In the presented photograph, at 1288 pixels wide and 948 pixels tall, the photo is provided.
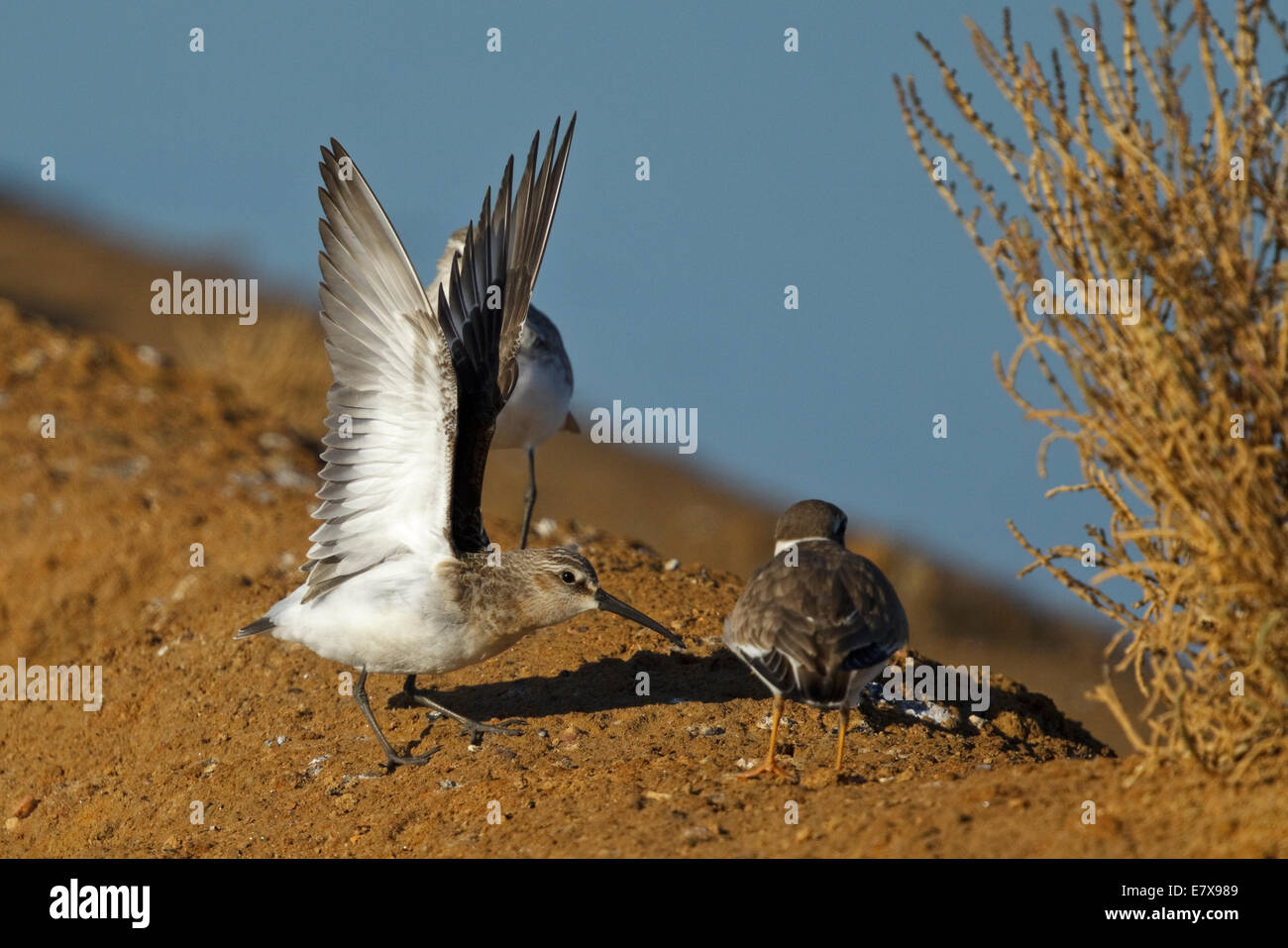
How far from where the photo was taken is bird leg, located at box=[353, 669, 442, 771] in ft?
21.4

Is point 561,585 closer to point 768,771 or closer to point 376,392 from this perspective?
point 376,392

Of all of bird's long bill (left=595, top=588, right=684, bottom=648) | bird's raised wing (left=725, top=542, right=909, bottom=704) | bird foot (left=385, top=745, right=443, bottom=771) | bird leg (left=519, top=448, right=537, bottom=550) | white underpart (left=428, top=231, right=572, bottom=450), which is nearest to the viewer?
bird's raised wing (left=725, top=542, right=909, bottom=704)

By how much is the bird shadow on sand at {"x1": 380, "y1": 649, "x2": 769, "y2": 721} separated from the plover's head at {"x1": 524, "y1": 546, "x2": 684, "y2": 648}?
0.65 metres

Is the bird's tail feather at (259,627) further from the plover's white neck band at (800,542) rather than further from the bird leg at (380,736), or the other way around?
the plover's white neck band at (800,542)

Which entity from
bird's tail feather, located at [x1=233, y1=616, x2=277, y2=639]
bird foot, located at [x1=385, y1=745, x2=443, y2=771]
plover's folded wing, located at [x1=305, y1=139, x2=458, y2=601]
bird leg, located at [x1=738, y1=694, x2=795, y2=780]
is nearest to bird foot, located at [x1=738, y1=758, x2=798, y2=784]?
bird leg, located at [x1=738, y1=694, x2=795, y2=780]

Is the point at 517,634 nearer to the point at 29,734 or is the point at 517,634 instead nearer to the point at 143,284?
the point at 29,734

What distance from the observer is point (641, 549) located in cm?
971

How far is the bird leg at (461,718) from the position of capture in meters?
6.73

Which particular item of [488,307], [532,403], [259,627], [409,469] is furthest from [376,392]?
[532,403]

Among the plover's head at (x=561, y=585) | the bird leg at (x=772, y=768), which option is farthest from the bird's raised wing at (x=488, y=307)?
the bird leg at (x=772, y=768)

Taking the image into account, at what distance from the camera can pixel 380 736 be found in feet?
21.6

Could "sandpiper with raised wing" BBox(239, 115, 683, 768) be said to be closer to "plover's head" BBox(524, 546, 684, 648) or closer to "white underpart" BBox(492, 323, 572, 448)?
"plover's head" BBox(524, 546, 684, 648)

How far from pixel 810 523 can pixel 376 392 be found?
2110 millimetres

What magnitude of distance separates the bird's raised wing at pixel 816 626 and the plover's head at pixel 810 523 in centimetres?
46
